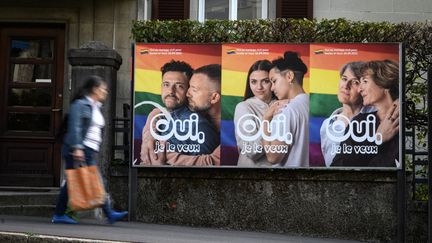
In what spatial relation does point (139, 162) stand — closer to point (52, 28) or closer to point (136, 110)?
point (136, 110)

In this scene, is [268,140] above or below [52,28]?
below

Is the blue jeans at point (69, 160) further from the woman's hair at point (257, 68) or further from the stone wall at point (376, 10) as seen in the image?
the stone wall at point (376, 10)

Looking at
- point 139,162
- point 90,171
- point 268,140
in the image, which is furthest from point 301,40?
point 90,171

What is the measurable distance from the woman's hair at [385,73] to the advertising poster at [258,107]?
0.96m

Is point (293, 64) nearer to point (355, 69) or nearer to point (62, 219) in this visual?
point (355, 69)

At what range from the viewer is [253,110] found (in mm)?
8883

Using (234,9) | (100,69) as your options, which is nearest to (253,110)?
(100,69)

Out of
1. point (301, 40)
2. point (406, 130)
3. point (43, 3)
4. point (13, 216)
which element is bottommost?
point (13, 216)

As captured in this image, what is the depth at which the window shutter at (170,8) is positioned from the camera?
11.6m

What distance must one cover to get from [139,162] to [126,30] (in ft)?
10.9

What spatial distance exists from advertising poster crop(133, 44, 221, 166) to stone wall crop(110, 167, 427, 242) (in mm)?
270

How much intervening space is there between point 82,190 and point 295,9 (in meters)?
6.18

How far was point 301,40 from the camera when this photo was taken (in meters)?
9.16

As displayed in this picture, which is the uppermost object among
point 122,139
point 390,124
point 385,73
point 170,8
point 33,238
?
point 170,8
